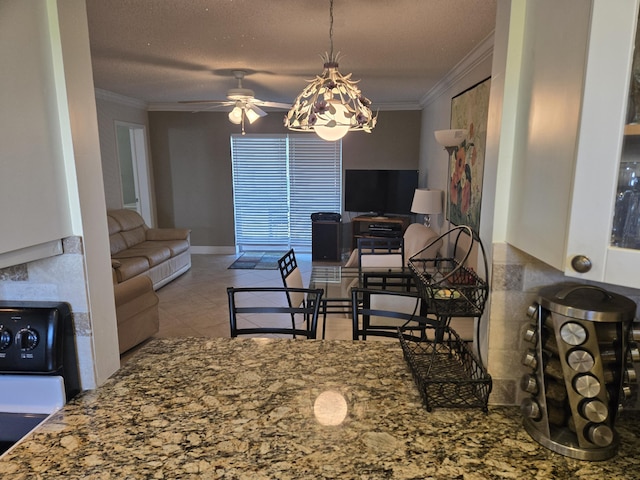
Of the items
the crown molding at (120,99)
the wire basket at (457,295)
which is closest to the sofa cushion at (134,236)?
the crown molding at (120,99)

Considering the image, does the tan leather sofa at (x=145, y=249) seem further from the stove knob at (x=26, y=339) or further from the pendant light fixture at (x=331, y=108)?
the stove knob at (x=26, y=339)

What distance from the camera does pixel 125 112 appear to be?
244 inches

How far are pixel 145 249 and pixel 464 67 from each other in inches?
172

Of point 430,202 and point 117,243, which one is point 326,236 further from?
point 117,243

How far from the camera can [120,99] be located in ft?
19.6

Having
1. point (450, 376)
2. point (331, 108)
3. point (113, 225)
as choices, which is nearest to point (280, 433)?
point (450, 376)

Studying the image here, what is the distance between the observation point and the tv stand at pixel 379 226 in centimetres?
618

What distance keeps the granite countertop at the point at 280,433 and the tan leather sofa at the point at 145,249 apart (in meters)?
3.56

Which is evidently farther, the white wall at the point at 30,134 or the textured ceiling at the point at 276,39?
the textured ceiling at the point at 276,39

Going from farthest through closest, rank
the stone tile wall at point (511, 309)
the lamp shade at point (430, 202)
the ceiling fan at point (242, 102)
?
the lamp shade at point (430, 202), the ceiling fan at point (242, 102), the stone tile wall at point (511, 309)

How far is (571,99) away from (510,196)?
0.32 m

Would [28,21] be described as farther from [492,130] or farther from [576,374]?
[576,374]

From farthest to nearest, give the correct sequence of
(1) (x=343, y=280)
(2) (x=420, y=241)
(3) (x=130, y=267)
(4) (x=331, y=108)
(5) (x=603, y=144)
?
(3) (x=130, y=267)
(2) (x=420, y=241)
(1) (x=343, y=280)
(4) (x=331, y=108)
(5) (x=603, y=144)

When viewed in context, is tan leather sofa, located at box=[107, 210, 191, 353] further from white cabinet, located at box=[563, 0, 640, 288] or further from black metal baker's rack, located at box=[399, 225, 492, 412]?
white cabinet, located at box=[563, 0, 640, 288]
